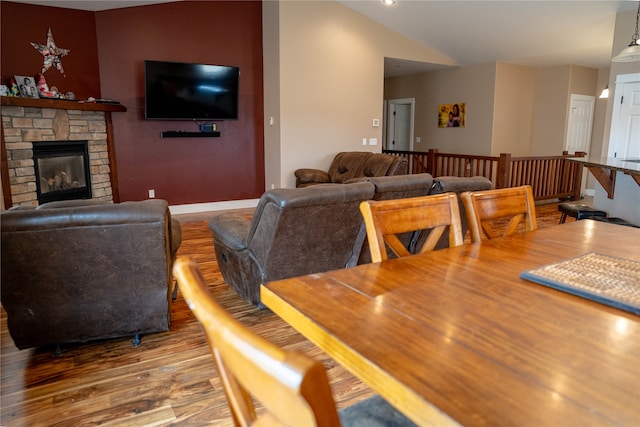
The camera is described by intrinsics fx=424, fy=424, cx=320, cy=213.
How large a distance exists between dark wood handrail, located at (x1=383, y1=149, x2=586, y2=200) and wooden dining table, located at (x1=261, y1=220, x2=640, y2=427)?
243 inches

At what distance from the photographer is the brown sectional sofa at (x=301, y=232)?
7.98ft

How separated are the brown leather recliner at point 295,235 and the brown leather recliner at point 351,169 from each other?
9.46 ft

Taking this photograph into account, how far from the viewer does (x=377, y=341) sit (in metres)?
0.80

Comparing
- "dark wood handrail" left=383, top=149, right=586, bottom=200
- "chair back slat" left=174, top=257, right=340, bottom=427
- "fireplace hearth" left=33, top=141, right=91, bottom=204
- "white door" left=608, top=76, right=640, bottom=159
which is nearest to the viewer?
"chair back slat" left=174, top=257, right=340, bottom=427

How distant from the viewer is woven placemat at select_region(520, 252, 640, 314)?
1002 mm

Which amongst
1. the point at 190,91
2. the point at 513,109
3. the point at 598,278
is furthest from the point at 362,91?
the point at 598,278

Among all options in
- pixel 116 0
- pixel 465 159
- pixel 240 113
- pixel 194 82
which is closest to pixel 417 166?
pixel 465 159

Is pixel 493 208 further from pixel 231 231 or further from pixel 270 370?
pixel 231 231

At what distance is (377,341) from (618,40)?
6674 mm

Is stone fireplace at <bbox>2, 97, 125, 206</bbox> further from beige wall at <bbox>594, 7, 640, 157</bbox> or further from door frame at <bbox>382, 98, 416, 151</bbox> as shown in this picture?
beige wall at <bbox>594, 7, 640, 157</bbox>

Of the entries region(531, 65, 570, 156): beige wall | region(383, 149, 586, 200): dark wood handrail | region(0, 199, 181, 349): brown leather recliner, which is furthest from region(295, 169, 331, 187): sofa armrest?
region(531, 65, 570, 156): beige wall

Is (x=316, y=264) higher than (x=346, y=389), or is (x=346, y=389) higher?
(x=316, y=264)

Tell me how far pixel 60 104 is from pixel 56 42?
2.99ft

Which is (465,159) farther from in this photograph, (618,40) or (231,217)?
(231,217)
